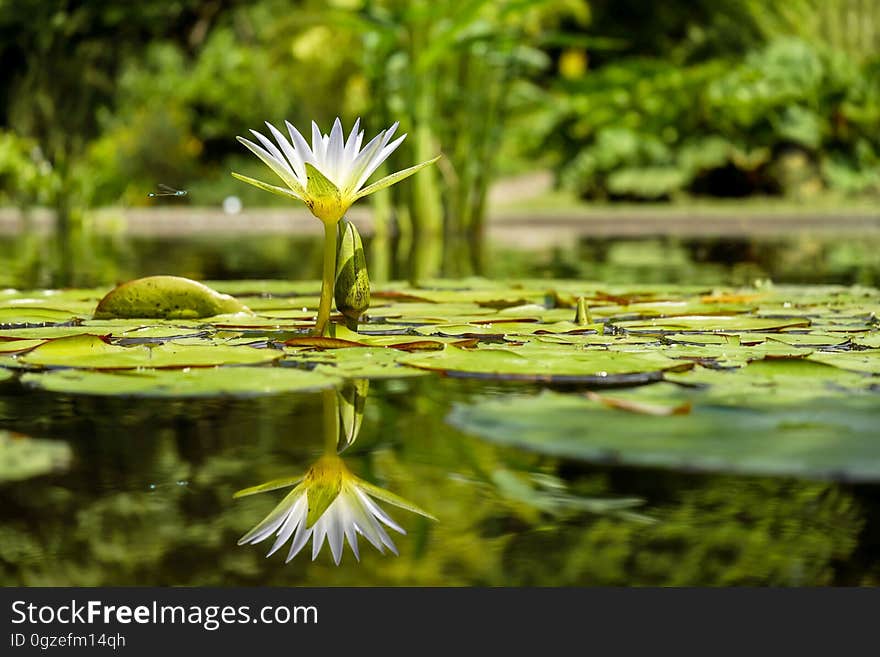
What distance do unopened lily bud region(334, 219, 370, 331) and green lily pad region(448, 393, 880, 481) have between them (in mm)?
723

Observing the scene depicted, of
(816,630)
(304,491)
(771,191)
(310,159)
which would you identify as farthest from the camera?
(771,191)

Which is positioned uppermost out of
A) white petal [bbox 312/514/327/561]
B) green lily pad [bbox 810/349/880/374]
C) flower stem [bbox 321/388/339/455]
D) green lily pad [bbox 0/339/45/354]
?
green lily pad [bbox 810/349/880/374]

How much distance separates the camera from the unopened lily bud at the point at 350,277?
2.35 metres

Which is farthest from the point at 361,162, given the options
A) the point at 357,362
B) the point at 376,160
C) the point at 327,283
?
the point at 357,362

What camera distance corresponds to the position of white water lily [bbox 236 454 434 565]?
1.07 meters

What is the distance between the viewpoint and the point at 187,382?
180 centimetres

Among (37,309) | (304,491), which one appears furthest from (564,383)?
(37,309)

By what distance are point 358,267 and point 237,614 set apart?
145 cm

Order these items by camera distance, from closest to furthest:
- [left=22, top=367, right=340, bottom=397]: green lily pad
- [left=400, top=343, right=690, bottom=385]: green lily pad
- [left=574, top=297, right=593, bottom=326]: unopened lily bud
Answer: [left=22, top=367, right=340, bottom=397]: green lily pad < [left=400, top=343, right=690, bottom=385]: green lily pad < [left=574, top=297, right=593, bottom=326]: unopened lily bud

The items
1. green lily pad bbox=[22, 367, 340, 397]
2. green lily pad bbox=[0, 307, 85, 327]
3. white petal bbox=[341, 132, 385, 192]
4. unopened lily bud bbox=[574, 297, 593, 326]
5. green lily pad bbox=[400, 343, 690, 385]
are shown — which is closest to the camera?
green lily pad bbox=[22, 367, 340, 397]

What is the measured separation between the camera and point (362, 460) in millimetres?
1381

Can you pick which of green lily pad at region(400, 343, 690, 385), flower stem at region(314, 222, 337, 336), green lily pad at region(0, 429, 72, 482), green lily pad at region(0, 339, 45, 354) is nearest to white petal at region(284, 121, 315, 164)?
flower stem at region(314, 222, 337, 336)

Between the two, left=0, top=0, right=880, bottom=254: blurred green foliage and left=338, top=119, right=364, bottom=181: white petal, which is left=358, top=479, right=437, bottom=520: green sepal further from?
left=0, top=0, right=880, bottom=254: blurred green foliage

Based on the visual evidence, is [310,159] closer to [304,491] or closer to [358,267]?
[358,267]
